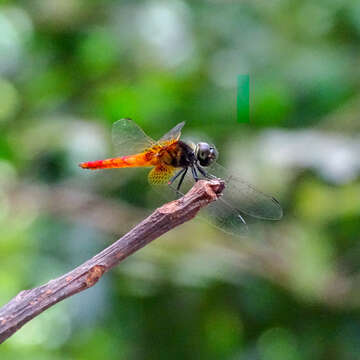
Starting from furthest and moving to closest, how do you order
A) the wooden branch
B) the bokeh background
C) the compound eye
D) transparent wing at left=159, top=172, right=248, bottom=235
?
the bokeh background → the compound eye → transparent wing at left=159, top=172, right=248, bottom=235 → the wooden branch

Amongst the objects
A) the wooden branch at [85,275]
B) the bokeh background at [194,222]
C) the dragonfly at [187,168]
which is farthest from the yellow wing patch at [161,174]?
the wooden branch at [85,275]

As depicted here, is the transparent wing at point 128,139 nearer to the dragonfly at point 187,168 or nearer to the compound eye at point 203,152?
the dragonfly at point 187,168

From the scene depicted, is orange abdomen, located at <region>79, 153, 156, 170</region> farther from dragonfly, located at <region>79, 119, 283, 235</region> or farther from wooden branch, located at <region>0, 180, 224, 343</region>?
wooden branch, located at <region>0, 180, 224, 343</region>

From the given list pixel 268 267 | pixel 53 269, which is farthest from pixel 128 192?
pixel 268 267

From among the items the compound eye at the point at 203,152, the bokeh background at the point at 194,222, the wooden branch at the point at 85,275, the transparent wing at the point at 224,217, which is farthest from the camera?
the bokeh background at the point at 194,222

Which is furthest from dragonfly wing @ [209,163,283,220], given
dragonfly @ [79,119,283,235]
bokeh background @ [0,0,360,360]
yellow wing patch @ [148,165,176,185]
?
bokeh background @ [0,0,360,360]

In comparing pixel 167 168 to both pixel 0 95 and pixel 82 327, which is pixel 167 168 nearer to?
pixel 82 327

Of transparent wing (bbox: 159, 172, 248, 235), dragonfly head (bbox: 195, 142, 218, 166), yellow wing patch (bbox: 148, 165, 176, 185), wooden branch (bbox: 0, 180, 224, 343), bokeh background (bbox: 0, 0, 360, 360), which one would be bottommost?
bokeh background (bbox: 0, 0, 360, 360)

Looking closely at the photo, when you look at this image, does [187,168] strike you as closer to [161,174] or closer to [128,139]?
[161,174]
